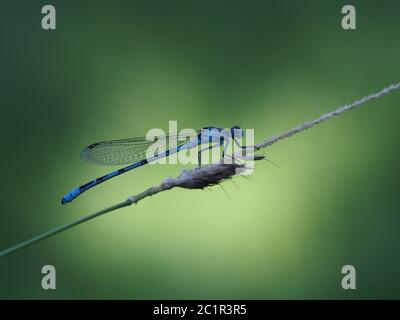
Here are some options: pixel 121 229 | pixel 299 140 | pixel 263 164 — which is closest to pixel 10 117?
pixel 121 229

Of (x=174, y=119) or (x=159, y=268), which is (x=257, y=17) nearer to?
(x=174, y=119)

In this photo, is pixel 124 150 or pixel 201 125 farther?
pixel 201 125

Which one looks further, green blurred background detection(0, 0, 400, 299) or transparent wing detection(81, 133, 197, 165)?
green blurred background detection(0, 0, 400, 299)

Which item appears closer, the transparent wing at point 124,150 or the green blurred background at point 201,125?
the transparent wing at point 124,150

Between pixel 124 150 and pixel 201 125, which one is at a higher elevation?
pixel 201 125
